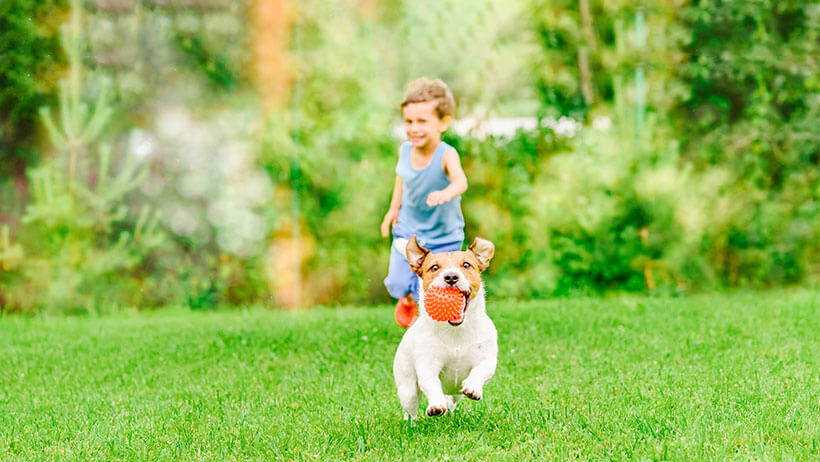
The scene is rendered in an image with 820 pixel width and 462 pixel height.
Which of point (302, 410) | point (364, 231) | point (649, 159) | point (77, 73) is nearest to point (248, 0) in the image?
point (77, 73)

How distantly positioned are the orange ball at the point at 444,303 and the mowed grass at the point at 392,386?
0.62 m

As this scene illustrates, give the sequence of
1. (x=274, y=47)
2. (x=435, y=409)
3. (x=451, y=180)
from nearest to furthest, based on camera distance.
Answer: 1. (x=435, y=409)
2. (x=451, y=180)
3. (x=274, y=47)

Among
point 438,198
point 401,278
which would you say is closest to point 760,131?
point 401,278

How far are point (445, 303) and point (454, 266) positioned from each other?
0.65ft

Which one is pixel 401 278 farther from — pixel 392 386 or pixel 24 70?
pixel 24 70

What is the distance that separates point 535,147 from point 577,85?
31.4 inches

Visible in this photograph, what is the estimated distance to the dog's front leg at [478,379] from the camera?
11.9ft

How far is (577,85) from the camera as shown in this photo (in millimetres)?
9359

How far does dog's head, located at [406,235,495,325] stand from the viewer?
3.66 meters

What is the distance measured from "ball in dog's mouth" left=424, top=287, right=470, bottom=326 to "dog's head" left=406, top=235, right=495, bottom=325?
0.06ft

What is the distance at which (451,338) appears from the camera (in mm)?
3883

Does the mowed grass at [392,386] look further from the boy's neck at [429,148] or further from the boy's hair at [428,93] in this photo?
the boy's hair at [428,93]

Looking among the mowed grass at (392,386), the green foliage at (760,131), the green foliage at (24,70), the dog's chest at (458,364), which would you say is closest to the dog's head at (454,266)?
the dog's chest at (458,364)

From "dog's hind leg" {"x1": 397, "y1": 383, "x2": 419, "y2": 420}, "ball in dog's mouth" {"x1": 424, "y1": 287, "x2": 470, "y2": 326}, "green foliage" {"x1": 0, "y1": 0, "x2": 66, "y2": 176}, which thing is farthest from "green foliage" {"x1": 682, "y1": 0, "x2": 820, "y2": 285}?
"green foliage" {"x1": 0, "y1": 0, "x2": 66, "y2": 176}
